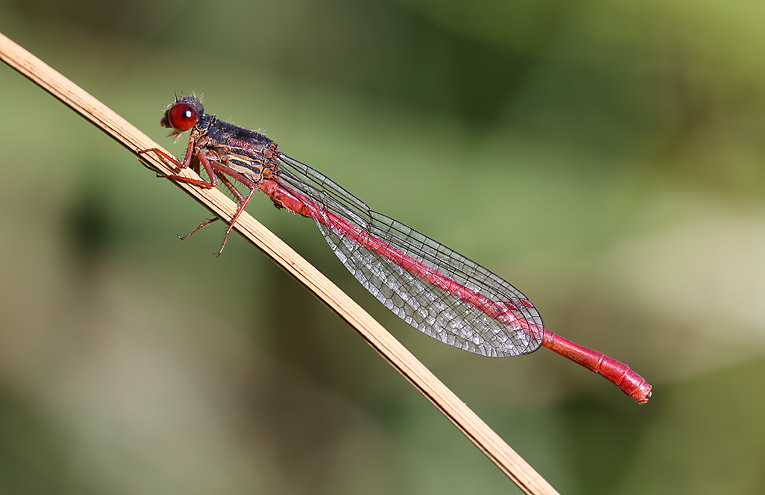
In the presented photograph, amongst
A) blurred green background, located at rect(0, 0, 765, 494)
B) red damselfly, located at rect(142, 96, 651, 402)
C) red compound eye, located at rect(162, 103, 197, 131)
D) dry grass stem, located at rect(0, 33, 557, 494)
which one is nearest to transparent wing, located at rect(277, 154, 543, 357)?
red damselfly, located at rect(142, 96, 651, 402)

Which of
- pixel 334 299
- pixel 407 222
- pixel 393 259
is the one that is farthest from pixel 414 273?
pixel 334 299

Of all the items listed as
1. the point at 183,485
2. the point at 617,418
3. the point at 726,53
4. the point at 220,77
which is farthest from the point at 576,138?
the point at 183,485

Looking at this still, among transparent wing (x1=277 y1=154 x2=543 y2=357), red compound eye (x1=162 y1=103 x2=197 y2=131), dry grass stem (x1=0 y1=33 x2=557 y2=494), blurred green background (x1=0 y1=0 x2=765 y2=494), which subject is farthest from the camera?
blurred green background (x1=0 y1=0 x2=765 y2=494)

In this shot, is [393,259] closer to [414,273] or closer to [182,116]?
[414,273]

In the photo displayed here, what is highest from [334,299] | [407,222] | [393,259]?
[407,222]

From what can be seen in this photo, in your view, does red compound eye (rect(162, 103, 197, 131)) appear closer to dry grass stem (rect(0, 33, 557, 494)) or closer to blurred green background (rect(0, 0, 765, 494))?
blurred green background (rect(0, 0, 765, 494))

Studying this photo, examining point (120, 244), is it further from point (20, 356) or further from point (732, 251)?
point (732, 251)

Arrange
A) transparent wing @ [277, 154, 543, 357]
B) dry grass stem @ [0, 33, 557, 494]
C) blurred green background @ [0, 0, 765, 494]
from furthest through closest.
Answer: blurred green background @ [0, 0, 765, 494], transparent wing @ [277, 154, 543, 357], dry grass stem @ [0, 33, 557, 494]
